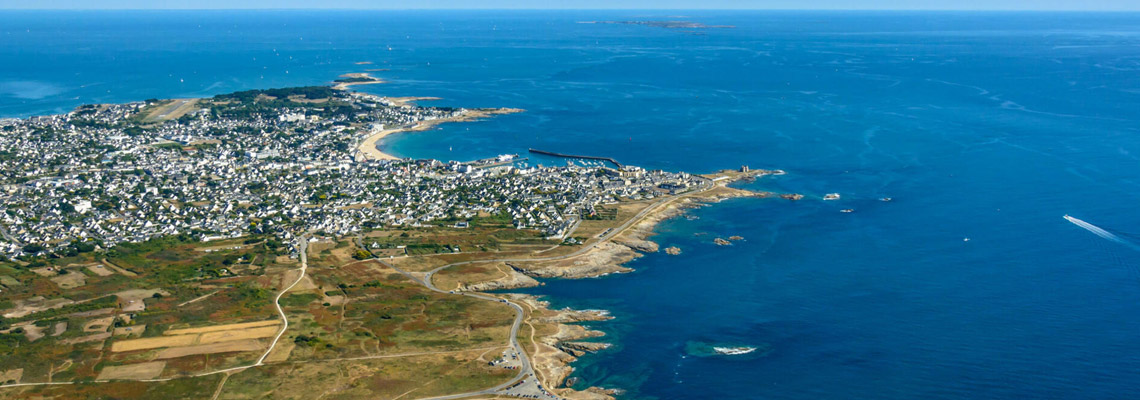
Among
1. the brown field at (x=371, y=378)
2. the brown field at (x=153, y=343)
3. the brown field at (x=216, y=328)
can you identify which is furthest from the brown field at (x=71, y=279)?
the brown field at (x=371, y=378)

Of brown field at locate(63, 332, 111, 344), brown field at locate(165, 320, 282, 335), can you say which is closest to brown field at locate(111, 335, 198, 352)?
brown field at locate(165, 320, 282, 335)

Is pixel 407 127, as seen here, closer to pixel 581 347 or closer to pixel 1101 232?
pixel 581 347

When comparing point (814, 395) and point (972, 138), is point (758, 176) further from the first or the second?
point (814, 395)

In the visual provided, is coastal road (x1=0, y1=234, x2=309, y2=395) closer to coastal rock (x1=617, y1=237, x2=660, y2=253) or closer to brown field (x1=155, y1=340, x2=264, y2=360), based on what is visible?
brown field (x1=155, y1=340, x2=264, y2=360)

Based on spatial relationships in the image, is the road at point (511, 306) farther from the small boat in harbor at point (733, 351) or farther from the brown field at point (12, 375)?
the small boat in harbor at point (733, 351)

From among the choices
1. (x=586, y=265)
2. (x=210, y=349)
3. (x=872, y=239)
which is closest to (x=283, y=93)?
(x=586, y=265)

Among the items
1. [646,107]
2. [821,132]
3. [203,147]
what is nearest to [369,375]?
[203,147]
